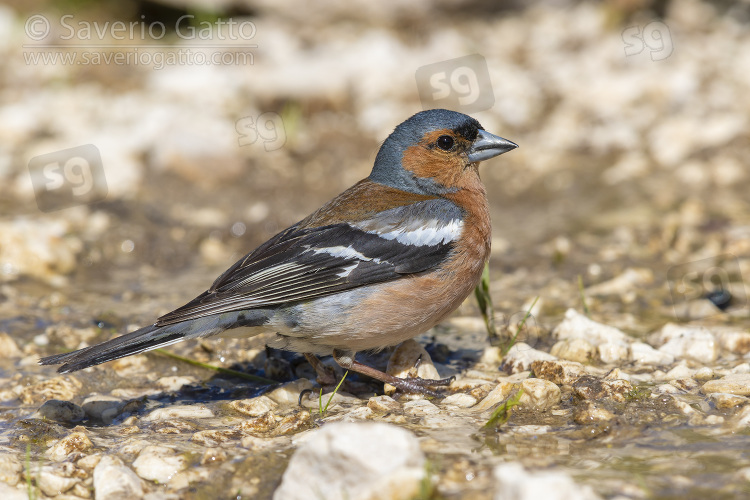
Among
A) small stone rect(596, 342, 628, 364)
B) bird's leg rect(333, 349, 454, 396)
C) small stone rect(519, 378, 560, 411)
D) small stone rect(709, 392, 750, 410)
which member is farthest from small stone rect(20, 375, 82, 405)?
small stone rect(709, 392, 750, 410)

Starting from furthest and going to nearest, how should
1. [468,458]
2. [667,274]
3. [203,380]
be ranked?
1. [667,274]
2. [203,380]
3. [468,458]

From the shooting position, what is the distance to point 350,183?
738cm

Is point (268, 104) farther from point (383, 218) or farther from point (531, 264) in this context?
point (383, 218)

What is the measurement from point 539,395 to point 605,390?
32 centimetres

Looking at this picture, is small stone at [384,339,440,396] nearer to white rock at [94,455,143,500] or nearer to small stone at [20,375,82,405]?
white rock at [94,455,143,500]

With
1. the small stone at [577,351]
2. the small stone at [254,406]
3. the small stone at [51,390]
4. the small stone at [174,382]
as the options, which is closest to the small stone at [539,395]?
the small stone at [577,351]

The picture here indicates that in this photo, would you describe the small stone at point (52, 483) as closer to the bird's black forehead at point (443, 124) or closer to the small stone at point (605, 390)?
the small stone at point (605, 390)

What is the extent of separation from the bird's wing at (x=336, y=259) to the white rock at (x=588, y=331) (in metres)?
0.89

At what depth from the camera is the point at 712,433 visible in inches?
137

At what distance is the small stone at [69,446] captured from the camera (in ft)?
11.7

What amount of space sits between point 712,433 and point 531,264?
282 centimetres

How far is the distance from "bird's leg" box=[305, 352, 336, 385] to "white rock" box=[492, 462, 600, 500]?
176 cm

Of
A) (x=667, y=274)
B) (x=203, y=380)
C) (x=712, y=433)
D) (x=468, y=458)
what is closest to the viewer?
(x=468, y=458)

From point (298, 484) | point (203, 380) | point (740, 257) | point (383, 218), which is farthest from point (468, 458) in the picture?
point (740, 257)
